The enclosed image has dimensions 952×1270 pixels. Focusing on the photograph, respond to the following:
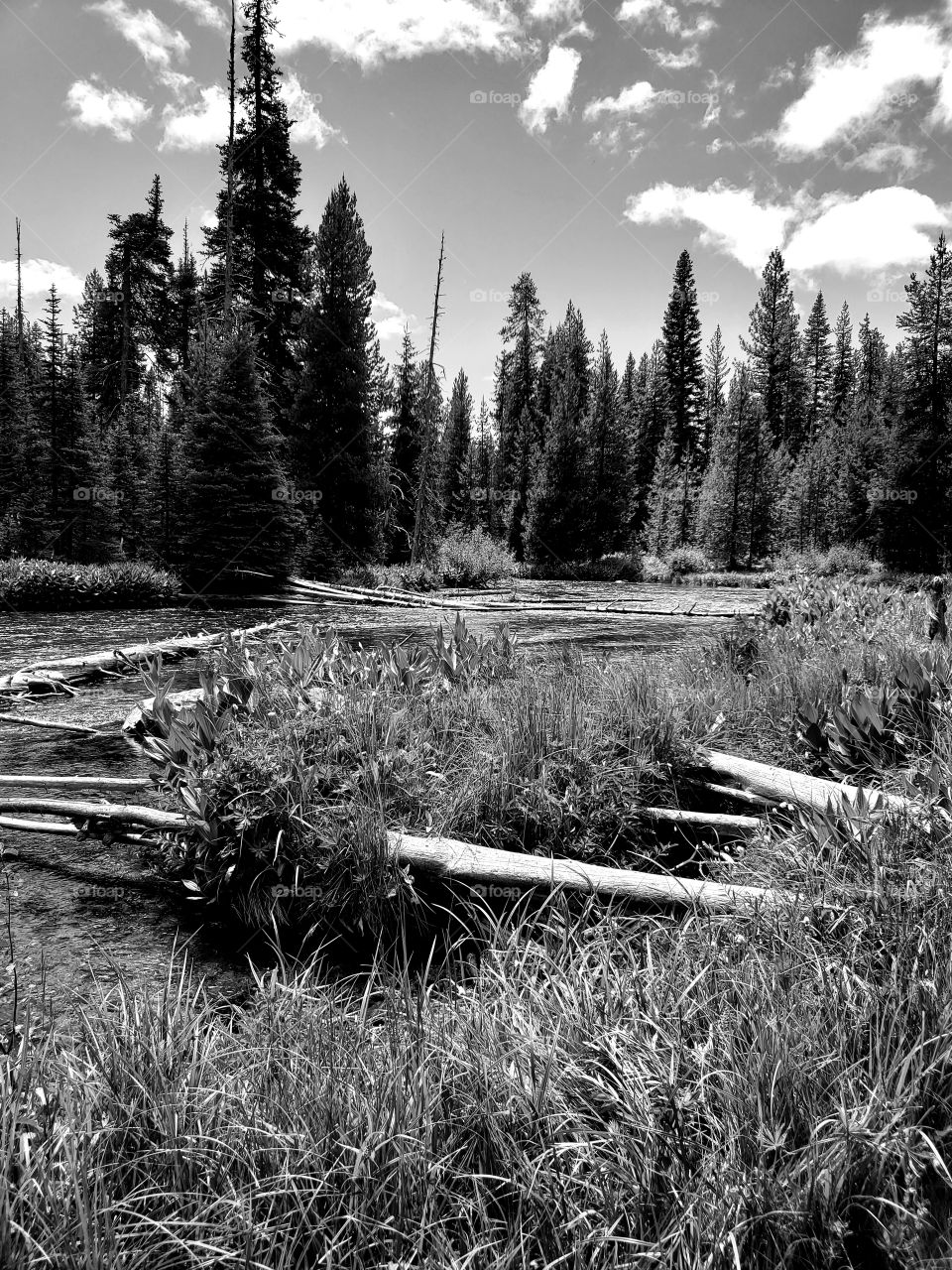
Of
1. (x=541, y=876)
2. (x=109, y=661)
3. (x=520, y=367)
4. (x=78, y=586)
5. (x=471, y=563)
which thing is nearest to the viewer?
(x=541, y=876)

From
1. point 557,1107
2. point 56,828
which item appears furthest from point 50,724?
point 557,1107

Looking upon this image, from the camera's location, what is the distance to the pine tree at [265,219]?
104ft

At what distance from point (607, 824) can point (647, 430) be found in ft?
210

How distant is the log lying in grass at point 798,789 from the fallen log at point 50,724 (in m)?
5.01

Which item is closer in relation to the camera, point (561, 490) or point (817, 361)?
point (561, 490)

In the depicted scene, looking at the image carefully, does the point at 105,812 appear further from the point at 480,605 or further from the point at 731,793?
the point at 480,605

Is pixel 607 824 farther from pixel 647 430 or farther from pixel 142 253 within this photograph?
pixel 647 430

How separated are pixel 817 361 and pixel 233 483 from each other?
74.7 meters

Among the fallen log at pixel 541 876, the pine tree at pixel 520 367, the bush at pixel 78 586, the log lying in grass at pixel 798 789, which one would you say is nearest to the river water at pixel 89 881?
the fallen log at pixel 541 876

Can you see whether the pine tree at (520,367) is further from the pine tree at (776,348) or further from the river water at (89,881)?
the river water at (89,881)

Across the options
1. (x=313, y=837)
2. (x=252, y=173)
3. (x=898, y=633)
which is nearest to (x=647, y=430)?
(x=252, y=173)

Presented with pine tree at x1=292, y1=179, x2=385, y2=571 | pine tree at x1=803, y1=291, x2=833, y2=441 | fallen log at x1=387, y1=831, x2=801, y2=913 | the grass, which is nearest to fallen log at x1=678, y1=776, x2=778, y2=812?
the grass

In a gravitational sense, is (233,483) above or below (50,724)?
above

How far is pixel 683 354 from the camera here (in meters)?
65.4
